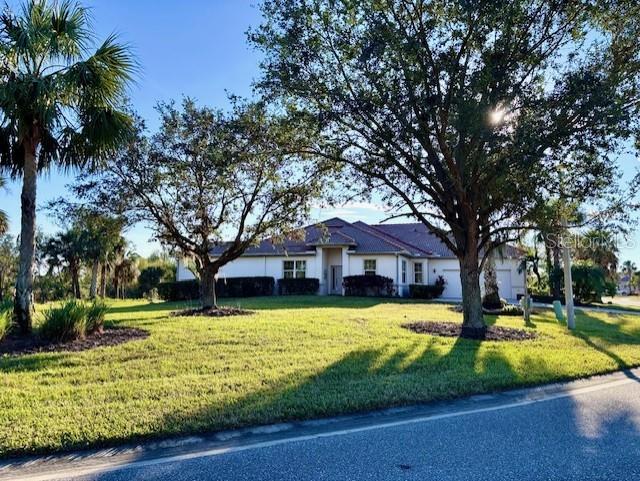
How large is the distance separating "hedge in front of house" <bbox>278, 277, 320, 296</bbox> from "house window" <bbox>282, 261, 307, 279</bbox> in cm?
121

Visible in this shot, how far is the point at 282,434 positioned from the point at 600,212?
990 cm

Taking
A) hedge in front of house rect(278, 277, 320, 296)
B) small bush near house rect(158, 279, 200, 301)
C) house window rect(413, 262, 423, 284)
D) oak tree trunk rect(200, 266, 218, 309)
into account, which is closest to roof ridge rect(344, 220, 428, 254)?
house window rect(413, 262, 423, 284)

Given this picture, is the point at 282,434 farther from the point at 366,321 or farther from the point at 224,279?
the point at 224,279

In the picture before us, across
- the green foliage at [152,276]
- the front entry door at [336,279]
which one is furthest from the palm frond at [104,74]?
the green foliage at [152,276]

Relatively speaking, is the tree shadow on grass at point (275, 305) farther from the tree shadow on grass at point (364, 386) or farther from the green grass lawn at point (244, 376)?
the tree shadow on grass at point (364, 386)

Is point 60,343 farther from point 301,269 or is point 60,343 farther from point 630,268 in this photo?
point 630,268

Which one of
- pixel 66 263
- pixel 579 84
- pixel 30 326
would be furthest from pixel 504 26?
A: pixel 66 263

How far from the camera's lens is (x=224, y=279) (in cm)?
2950

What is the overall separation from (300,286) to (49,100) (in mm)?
21960

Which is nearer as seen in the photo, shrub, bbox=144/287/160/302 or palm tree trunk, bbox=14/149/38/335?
palm tree trunk, bbox=14/149/38/335

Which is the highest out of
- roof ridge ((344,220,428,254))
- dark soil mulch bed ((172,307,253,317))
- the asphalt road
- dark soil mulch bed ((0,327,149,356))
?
roof ridge ((344,220,428,254))

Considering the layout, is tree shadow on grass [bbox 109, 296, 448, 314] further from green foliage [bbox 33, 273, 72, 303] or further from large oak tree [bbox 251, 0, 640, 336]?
green foliage [bbox 33, 273, 72, 303]

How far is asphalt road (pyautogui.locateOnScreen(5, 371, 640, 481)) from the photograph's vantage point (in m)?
3.97

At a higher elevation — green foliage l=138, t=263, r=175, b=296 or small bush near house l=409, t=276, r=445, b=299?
green foliage l=138, t=263, r=175, b=296
